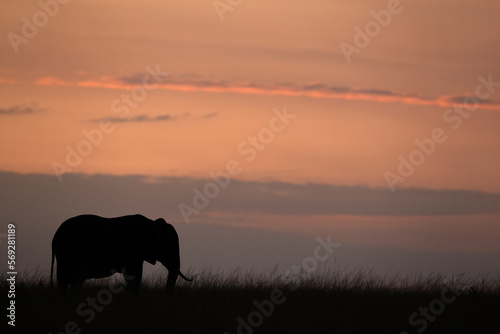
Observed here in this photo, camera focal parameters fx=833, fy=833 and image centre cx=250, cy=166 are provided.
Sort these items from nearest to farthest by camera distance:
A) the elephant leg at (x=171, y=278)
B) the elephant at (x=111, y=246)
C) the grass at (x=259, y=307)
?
1. the grass at (x=259, y=307)
2. the elephant leg at (x=171, y=278)
3. the elephant at (x=111, y=246)

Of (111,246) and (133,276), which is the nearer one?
(133,276)

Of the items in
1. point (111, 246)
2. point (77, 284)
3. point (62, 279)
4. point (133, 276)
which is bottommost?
point (77, 284)

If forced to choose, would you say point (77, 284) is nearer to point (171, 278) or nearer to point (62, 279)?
point (62, 279)

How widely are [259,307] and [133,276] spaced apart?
385cm

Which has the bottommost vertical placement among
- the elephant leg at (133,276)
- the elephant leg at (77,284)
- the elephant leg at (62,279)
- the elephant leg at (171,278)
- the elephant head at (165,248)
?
the elephant leg at (77,284)

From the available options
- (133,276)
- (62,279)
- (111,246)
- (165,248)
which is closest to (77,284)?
(62,279)

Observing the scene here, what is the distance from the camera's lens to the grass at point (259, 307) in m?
13.7

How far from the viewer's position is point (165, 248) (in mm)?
18469

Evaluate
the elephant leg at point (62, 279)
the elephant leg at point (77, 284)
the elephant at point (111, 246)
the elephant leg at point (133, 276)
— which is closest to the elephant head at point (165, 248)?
the elephant at point (111, 246)

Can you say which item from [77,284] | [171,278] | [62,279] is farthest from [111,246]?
[171,278]

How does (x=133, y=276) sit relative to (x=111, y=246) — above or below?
below

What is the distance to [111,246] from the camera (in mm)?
18562

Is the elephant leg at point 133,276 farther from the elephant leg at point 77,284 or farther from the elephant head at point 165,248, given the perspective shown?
the elephant leg at point 77,284

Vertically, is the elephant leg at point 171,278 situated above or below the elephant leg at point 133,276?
below
